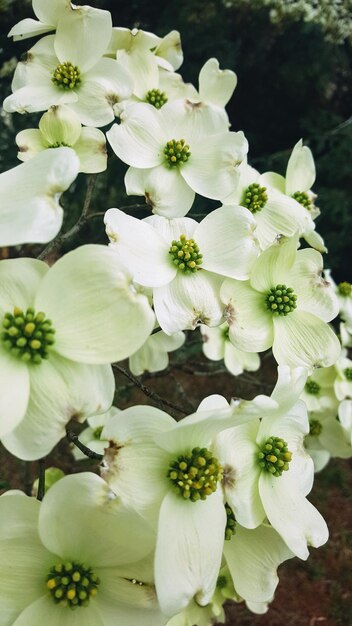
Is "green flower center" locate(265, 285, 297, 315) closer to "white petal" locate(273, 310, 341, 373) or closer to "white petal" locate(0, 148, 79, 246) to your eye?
"white petal" locate(273, 310, 341, 373)

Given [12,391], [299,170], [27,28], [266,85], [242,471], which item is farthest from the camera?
[266,85]

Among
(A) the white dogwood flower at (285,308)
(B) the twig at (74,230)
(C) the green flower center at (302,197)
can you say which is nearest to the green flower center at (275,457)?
(A) the white dogwood flower at (285,308)

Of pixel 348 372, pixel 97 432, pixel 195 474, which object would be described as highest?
pixel 195 474

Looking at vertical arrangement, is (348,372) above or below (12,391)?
below

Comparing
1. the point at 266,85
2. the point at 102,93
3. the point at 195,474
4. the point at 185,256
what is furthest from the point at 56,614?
the point at 266,85

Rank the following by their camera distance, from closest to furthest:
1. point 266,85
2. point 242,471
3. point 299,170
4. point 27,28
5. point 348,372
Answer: point 242,471 < point 27,28 < point 299,170 < point 348,372 < point 266,85

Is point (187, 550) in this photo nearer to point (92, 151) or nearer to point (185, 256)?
point (185, 256)

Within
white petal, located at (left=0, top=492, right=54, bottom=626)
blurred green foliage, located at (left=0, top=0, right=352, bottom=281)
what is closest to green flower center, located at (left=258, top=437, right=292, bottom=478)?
white petal, located at (left=0, top=492, right=54, bottom=626)
